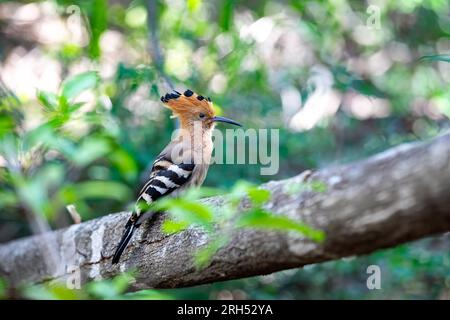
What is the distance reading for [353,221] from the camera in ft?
4.63

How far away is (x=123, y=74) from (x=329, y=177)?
1942 millimetres

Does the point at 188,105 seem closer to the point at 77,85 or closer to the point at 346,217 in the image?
the point at 77,85

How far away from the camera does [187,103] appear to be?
3203 mm

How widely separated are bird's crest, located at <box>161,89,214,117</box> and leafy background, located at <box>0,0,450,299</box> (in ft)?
0.29

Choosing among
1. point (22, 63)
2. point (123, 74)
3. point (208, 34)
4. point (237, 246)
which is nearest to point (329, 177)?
point (237, 246)

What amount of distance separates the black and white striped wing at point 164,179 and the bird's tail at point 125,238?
0.19 meters

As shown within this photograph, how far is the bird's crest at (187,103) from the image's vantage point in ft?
10.5

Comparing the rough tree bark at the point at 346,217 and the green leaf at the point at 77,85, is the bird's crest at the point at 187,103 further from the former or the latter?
the green leaf at the point at 77,85

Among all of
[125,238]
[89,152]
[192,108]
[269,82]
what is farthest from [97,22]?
[269,82]

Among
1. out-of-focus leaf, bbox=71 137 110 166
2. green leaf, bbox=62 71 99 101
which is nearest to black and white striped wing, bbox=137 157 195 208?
green leaf, bbox=62 71 99 101

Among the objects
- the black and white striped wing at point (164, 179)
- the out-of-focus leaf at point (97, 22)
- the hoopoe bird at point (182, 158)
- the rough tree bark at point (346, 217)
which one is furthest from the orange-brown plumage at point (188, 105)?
the out-of-focus leaf at point (97, 22)

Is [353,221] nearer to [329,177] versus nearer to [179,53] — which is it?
[329,177]

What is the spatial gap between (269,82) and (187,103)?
43.6 inches

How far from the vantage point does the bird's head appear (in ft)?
10.5
